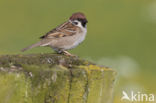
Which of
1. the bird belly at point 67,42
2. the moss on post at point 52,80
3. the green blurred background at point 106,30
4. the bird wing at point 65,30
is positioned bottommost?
the moss on post at point 52,80

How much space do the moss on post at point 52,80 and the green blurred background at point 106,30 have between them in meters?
4.10

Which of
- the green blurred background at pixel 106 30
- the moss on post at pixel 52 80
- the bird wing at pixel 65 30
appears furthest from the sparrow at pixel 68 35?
the moss on post at pixel 52 80

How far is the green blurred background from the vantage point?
10359mm

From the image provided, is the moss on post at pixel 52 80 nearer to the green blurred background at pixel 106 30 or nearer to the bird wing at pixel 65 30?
the bird wing at pixel 65 30

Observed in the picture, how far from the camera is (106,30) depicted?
1451 centimetres

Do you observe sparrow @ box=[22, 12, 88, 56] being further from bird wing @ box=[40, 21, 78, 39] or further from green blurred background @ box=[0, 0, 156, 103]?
green blurred background @ box=[0, 0, 156, 103]

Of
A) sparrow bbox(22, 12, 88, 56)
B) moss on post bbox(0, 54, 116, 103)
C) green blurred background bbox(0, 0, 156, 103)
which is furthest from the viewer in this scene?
green blurred background bbox(0, 0, 156, 103)

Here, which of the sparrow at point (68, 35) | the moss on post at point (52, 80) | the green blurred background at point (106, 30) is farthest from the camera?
the green blurred background at point (106, 30)

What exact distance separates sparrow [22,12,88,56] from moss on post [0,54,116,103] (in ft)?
8.77

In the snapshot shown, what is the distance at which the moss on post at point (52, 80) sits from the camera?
3911 mm

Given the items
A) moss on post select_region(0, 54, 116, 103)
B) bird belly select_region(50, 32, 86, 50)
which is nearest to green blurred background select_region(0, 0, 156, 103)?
bird belly select_region(50, 32, 86, 50)

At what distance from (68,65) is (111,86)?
1.12 feet

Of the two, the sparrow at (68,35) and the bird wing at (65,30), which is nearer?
the sparrow at (68,35)

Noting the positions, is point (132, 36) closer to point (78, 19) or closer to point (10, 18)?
point (10, 18)
